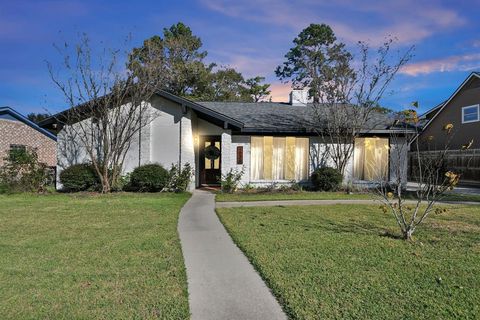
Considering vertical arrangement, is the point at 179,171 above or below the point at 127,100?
below

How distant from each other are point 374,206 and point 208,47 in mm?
27059

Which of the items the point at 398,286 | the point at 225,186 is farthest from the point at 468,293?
the point at 225,186

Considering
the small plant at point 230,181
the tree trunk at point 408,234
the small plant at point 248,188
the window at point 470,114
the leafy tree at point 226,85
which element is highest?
the leafy tree at point 226,85

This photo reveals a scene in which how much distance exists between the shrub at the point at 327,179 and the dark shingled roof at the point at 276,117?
2016 mm

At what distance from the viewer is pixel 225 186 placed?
1449 cm

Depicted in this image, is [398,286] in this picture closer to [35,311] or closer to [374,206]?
[35,311]

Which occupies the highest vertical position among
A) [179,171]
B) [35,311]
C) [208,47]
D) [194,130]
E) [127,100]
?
[208,47]

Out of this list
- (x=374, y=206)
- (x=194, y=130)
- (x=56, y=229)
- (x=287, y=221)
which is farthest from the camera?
(x=194, y=130)

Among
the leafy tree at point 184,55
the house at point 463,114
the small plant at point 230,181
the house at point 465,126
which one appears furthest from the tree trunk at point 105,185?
the house at point 465,126

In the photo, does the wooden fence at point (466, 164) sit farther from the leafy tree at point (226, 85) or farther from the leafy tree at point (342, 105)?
the leafy tree at point (226, 85)

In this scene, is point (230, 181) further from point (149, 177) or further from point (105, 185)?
point (105, 185)

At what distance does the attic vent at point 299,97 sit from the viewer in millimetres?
19594

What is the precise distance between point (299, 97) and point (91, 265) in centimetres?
1639

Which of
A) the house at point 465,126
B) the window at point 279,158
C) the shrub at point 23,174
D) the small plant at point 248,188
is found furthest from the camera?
the house at point 465,126
